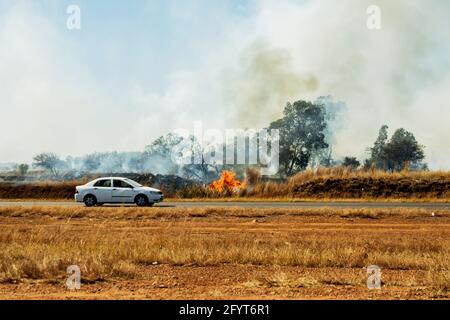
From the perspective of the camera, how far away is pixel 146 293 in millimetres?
11273

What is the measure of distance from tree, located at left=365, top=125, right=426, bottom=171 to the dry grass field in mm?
50160

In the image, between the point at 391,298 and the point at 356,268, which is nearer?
the point at 391,298

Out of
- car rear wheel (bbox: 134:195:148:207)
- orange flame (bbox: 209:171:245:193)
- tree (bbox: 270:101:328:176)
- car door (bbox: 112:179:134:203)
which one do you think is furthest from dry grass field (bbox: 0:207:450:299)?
tree (bbox: 270:101:328:176)

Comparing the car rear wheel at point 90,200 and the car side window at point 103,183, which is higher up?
the car side window at point 103,183

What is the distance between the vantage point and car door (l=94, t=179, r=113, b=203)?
3284 centimetres

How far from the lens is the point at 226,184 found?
44375mm

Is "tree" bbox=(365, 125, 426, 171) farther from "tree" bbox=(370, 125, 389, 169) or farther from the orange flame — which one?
the orange flame

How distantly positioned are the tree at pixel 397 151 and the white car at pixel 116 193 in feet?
150

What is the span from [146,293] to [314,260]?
4.79 m

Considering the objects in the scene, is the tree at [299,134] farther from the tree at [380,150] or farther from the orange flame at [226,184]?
the orange flame at [226,184]

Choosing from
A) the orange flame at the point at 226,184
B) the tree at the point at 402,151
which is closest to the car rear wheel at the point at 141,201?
the orange flame at the point at 226,184

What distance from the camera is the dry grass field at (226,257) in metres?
11.6
